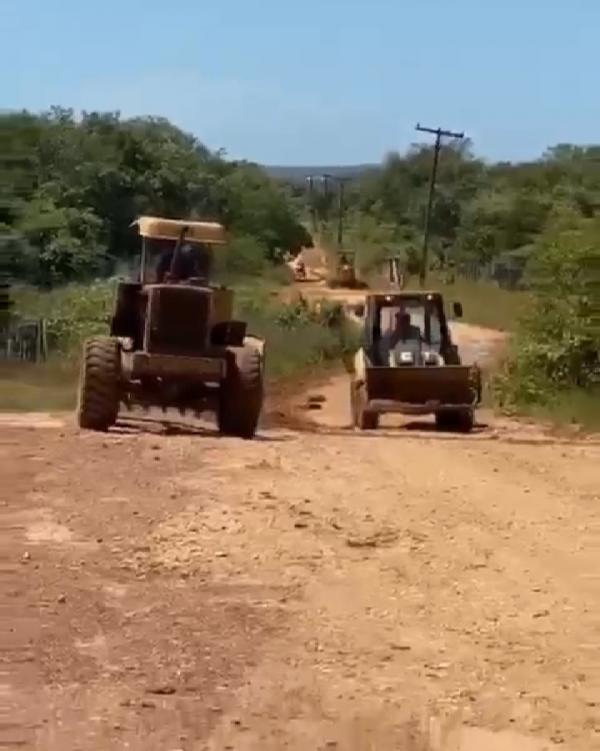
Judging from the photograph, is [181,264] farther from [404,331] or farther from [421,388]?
[404,331]

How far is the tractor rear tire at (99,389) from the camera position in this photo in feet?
51.2

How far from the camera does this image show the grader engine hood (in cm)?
1597

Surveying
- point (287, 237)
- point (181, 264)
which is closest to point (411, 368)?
point (181, 264)

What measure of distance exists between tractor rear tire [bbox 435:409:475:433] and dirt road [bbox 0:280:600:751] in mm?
7091

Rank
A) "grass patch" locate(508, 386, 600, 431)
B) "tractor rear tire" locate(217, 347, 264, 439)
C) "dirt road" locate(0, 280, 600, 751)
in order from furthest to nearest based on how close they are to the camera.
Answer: "grass patch" locate(508, 386, 600, 431)
"tractor rear tire" locate(217, 347, 264, 439)
"dirt road" locate(0, 280, 600, 751)

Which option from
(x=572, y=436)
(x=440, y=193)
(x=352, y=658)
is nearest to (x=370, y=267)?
(x=440, y=193)

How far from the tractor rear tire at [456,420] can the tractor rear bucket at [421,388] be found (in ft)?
0.48

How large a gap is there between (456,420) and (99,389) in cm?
635

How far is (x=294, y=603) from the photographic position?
7.98 meters

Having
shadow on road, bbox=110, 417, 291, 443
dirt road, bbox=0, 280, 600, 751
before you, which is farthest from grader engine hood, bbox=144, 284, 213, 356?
dirt road, bbox=0, 280, 600, 751

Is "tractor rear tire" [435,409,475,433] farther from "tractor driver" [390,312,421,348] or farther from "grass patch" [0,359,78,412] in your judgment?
"grass patch" [0,359,78,412]

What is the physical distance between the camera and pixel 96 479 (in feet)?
37.9

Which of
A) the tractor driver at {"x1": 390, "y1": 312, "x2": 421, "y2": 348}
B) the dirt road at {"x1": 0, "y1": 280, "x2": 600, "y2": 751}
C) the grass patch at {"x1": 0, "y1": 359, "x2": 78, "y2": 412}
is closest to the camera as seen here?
the dirt road at {"x1": 0, "y1": 280, "x2": 600, "y2": 751}

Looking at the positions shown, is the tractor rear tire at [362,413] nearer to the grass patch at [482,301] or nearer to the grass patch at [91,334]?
the grass patch at [91,334]
